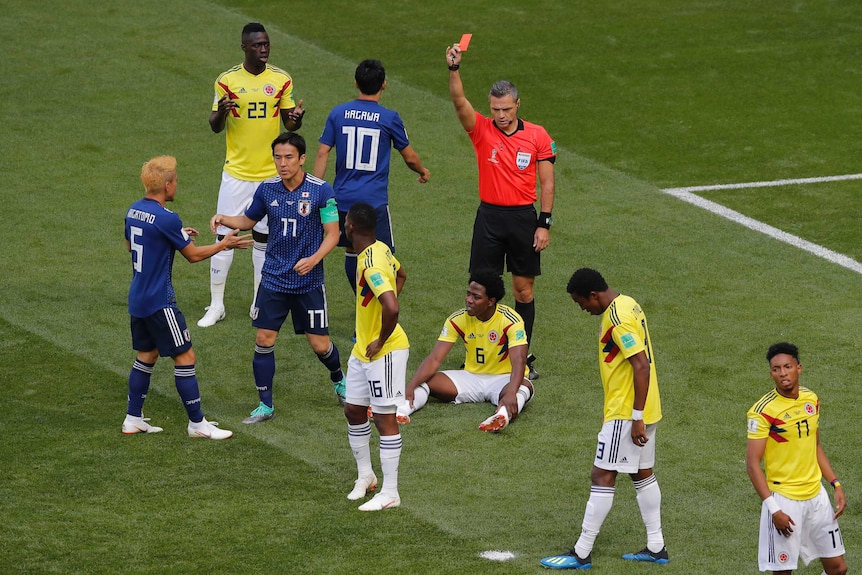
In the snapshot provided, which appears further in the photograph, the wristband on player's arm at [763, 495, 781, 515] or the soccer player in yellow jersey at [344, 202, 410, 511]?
the soccer player in yellow jersey at [344, 202, 410, 511]

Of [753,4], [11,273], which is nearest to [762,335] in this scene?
[11,273]

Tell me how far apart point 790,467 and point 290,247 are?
4.35 m

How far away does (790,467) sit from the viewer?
24.3ft

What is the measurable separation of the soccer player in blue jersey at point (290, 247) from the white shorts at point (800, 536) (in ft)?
13.0

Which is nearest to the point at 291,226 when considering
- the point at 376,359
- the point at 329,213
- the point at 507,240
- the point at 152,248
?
the point at 329,213

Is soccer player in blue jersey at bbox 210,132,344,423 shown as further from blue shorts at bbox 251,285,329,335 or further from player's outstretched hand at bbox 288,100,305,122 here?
player's outstretched hand at bbox 288,100,305,122

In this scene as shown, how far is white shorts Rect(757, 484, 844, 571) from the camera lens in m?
7.38

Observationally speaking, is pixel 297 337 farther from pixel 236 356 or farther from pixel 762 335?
pixel 762 335

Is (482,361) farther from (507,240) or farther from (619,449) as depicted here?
(619,449)

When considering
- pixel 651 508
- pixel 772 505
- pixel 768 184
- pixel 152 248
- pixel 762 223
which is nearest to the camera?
pixel 772 505

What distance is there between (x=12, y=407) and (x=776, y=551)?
20.7 ft

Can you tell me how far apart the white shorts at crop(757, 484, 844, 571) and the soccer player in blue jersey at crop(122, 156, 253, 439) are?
420 cm

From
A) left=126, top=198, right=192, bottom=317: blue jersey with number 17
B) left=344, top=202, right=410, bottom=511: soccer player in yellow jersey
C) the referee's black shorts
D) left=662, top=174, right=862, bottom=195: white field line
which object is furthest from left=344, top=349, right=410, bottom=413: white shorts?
left=662, top=174, right=862, bottom=195: white field line

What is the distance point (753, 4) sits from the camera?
24.2 meters
